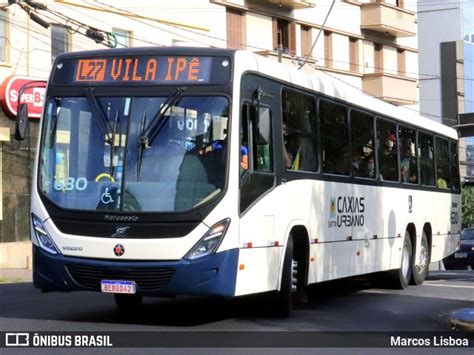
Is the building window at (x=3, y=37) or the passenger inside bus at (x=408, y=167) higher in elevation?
the building window at (x=3, y=37)

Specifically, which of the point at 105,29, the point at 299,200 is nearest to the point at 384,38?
the point at 105,29

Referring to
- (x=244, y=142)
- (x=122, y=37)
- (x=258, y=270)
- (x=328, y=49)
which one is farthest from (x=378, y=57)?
(x=258, y=270)

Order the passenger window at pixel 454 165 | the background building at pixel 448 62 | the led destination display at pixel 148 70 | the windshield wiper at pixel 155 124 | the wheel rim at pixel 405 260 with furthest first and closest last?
the background building at pixel 448 62 → the passenger window at pixel 454 165 → the wheel rim at pixel 405 260 → the led destination display at pixel 148 70 → the windshield wiper at pixel 155 124

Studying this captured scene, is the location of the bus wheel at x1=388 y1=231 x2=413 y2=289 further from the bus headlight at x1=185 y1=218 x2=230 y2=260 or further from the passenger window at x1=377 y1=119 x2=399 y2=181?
the bus headlight at x1=185 y1=218 x2=230 y2=260

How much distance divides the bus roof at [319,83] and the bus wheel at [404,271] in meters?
2.40

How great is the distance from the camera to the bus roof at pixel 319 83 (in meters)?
10.6

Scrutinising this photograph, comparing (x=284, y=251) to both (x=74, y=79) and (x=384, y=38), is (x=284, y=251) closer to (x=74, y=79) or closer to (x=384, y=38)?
(x=74, y=79)

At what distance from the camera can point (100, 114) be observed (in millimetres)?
10297

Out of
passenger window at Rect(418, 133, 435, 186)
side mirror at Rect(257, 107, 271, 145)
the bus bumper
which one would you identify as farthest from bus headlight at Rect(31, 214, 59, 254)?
passenger window at Rect(418, 133, 435, 186)

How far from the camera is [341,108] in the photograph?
13617mm

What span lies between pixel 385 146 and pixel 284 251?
509 centimetres

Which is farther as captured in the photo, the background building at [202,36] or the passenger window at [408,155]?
the background building at [202,36]

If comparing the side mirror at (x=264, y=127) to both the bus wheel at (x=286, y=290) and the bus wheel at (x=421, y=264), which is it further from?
the bus wheel at (x=421, y=264)

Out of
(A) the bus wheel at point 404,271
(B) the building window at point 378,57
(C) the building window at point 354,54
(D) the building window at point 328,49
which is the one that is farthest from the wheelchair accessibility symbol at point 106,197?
(B) the building window at point 378,57
